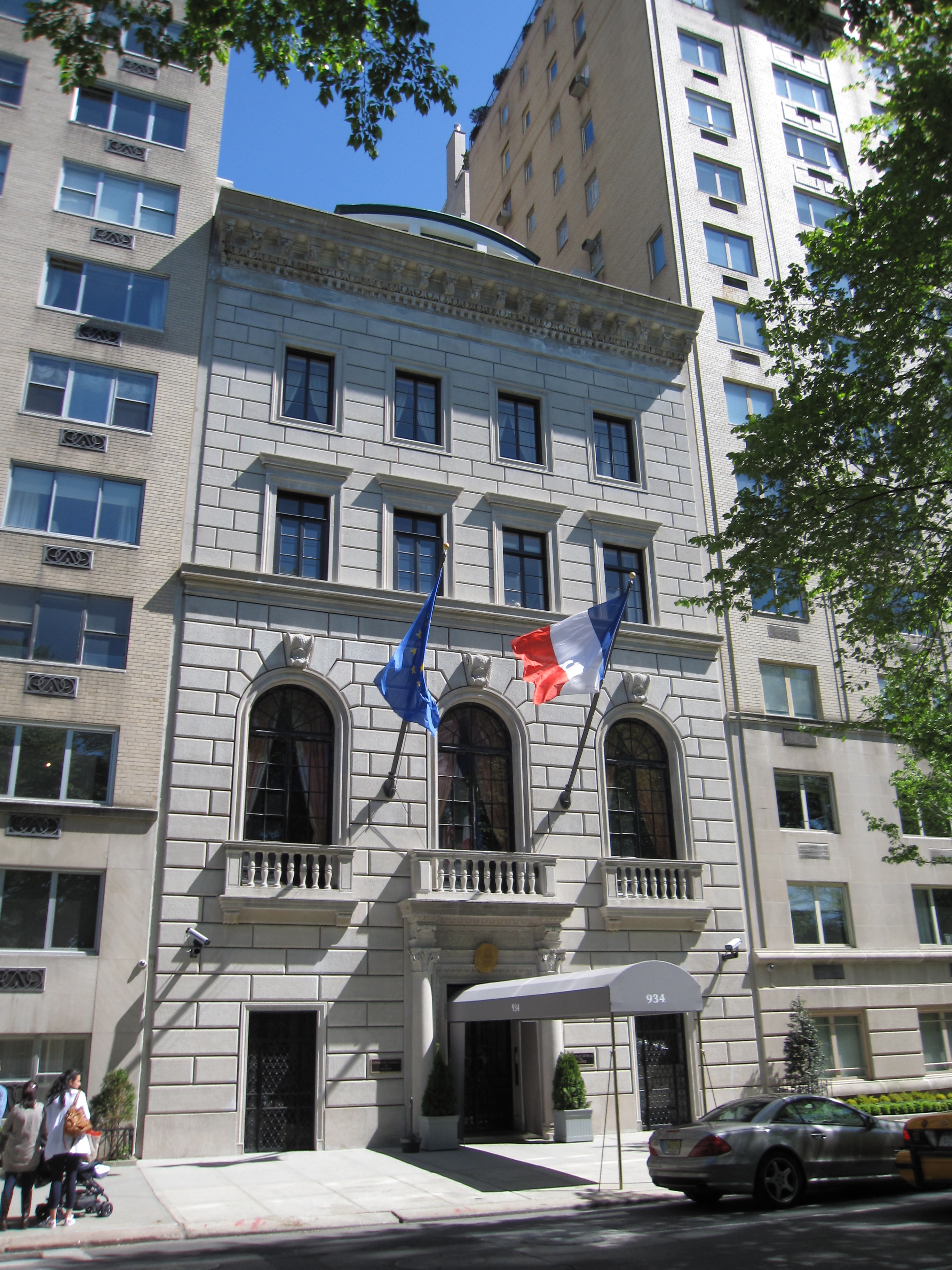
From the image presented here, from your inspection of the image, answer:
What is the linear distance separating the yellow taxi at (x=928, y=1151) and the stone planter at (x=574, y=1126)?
24.7 ft

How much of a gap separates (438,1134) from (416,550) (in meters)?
12.7

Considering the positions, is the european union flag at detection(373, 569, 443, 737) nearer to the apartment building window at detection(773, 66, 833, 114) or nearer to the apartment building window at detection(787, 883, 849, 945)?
the apartment building window at detection(787, 883, 849, 945)

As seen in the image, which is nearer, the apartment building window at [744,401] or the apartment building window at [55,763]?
the apartment building window at [55,763]

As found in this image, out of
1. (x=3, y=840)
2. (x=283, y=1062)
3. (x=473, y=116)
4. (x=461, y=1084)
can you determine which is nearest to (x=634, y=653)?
(x=461, y=1084)

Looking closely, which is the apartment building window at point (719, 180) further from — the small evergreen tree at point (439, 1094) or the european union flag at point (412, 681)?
the small evergreen tree at point (439, 1094)

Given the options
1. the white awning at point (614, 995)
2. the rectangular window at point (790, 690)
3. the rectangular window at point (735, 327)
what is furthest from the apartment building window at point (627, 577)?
the white awning at point (614, 995)

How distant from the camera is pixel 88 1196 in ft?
44.8

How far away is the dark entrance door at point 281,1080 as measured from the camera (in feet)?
63.4

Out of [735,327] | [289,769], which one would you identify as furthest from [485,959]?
[735,327]

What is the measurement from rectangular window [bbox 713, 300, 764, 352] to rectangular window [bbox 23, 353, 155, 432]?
699 inches

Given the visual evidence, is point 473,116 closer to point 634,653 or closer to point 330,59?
point 634,653

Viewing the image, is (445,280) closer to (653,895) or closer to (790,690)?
(790,690)

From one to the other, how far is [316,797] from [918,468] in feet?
44.4

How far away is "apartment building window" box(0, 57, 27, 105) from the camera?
24.6 m
